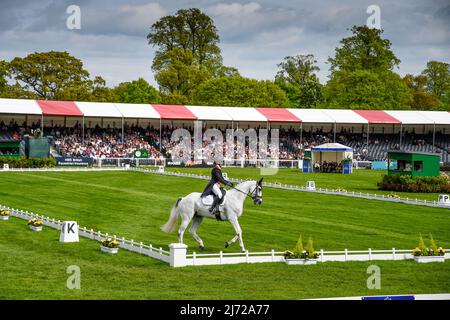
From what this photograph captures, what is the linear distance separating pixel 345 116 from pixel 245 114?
44.3 feet

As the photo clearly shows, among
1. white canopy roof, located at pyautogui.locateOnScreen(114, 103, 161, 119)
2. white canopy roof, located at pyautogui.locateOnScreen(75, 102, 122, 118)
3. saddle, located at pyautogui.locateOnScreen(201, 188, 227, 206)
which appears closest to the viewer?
saddle, located at pyautogui.locateOnScreen(201, 188, 227, 206)

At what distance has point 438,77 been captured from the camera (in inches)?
5940

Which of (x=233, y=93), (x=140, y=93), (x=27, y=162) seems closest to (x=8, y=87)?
(x=140, y=93)

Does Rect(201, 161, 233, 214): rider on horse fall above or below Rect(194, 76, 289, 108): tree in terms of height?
below

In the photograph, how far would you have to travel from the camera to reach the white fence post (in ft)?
79.7

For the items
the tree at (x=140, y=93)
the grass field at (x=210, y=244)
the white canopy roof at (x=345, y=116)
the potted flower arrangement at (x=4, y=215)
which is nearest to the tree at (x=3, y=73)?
the tree at (x=140, y=93)

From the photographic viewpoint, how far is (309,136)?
3952 inches

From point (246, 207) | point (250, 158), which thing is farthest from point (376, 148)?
point (246, 207)

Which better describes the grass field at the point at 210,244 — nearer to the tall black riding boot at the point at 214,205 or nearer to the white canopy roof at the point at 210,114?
the tall black riding boot at the point at 214,205

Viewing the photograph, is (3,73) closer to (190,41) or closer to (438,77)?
(190,41)

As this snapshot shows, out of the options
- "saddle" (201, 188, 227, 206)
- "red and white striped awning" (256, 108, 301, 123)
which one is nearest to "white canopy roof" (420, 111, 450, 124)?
"red and white striped awning" (256, 108, 301, 123)

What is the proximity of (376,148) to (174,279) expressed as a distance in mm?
79723

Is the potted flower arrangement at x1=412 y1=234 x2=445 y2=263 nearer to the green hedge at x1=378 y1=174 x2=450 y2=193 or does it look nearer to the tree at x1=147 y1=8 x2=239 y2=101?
the green hedge at x1=378 y1=174 x2=450 y2=193
